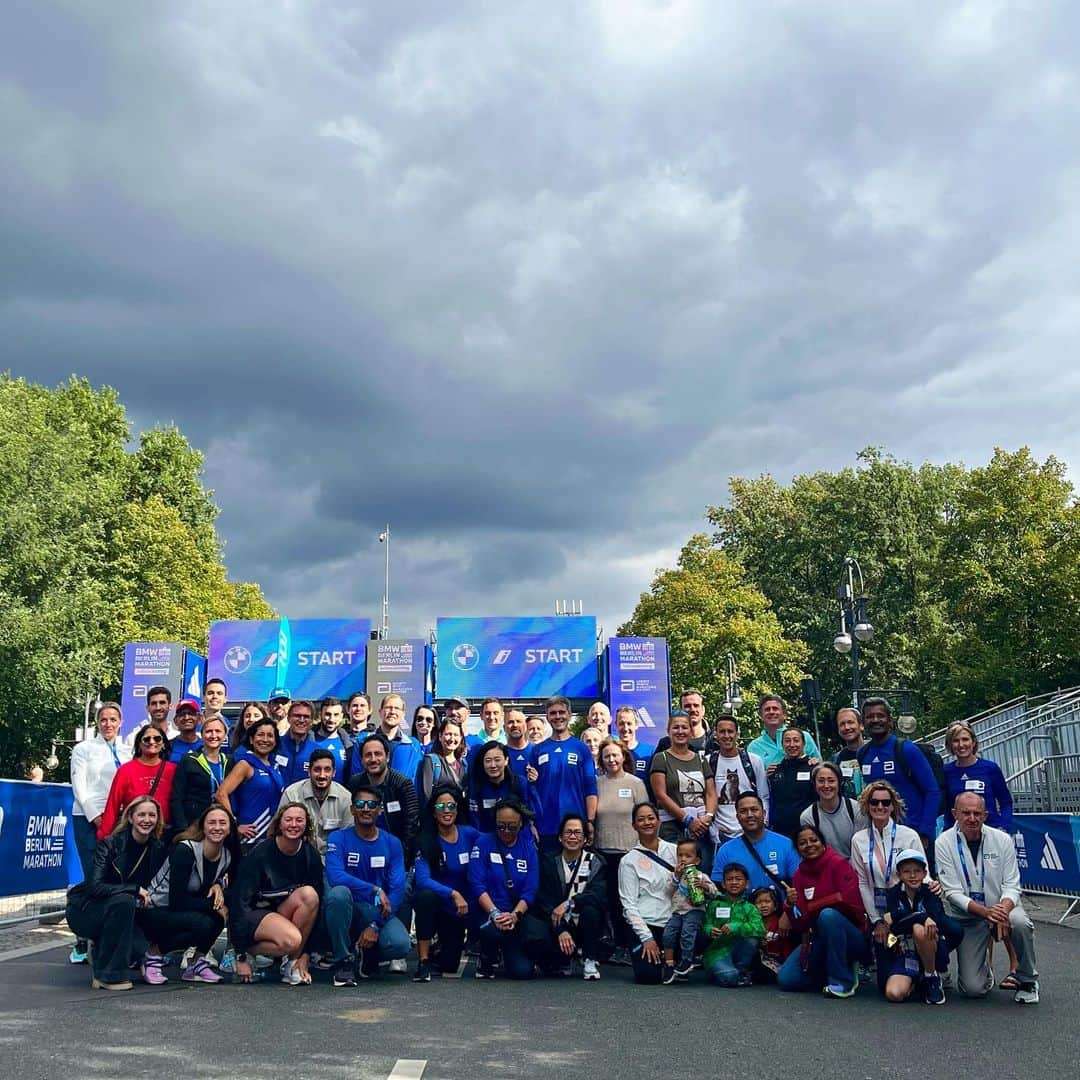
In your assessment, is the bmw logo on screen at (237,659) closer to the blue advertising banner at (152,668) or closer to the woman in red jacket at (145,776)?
the blue advertising banner at (152,668)

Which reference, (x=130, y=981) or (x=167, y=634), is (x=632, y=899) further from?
(x=167, y=634)

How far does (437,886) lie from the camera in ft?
27.6

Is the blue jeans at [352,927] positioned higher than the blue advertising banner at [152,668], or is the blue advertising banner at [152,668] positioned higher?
the blue advertising banner at [152,668]

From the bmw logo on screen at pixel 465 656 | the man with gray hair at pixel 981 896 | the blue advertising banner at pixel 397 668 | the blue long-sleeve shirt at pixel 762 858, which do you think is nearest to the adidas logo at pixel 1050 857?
the man with gray hair at pixel 981 896

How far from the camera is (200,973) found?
7.86 metres

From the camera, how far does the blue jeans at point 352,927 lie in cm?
796

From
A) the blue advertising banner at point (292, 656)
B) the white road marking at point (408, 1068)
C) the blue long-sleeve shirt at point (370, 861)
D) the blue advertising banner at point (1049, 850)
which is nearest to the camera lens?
the white road marking at point (408, 1068)

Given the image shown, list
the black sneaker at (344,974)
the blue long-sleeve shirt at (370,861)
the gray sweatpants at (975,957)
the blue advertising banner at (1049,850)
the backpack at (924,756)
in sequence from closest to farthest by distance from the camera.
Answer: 1. the gray sweatpants at (975,957)
2. the black sneaker at (344,974)
3. the blue long-sleeve shirt at (370,861)
4. the backpack at (924,756)
5. the blue advertising banner at (1049,850)

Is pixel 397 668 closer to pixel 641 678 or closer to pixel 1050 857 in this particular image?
pixel 641 678

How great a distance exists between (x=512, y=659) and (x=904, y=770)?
54.2 ft

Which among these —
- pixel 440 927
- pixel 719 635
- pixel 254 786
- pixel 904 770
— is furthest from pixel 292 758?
pixel 719 635

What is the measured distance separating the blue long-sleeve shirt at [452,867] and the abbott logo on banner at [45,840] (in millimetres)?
6301

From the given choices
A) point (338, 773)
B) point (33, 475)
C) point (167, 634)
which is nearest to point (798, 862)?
point (338, 773)

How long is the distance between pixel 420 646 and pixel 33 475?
17.2 m
